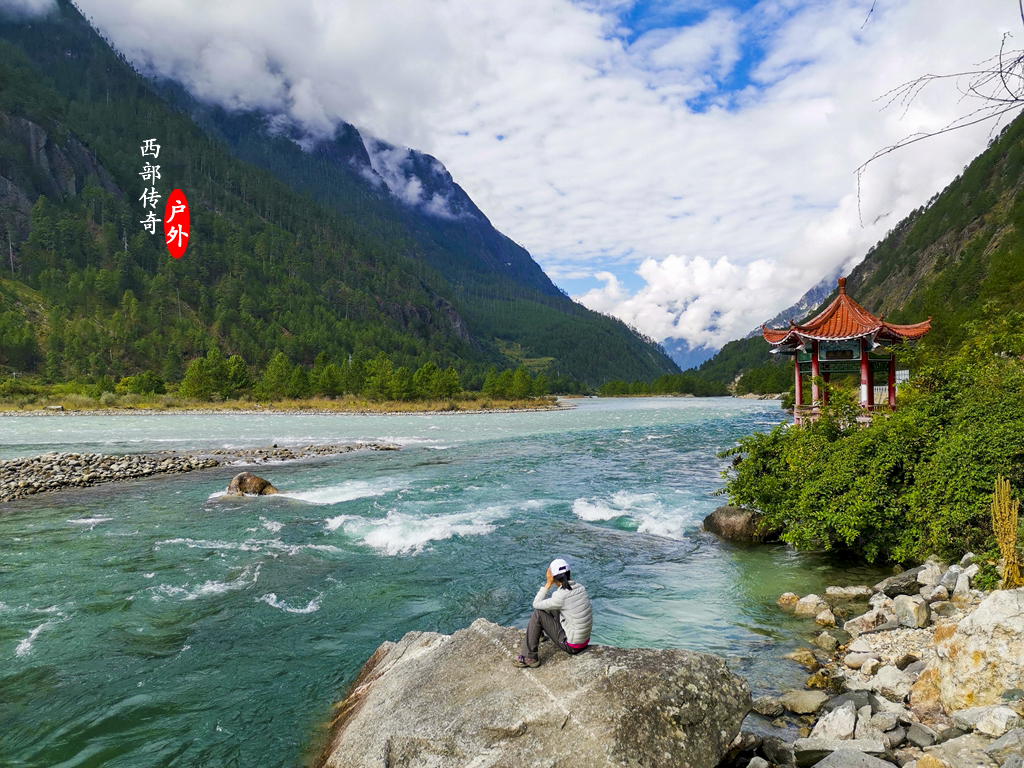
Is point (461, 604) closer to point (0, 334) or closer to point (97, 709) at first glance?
point (97, 709)

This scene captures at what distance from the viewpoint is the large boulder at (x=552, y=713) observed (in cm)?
671

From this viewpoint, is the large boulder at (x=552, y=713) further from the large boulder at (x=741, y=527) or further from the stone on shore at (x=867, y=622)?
the large boulder at (x=741, y=527)

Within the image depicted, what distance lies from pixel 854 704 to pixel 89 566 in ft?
64.4

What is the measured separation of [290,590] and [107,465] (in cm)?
2828

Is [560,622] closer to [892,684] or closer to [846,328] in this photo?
[892,684]

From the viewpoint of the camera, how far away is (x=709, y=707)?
24.3ft

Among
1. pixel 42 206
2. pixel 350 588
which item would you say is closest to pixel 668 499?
pixel 350 588

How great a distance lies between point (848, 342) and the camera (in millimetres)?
26750

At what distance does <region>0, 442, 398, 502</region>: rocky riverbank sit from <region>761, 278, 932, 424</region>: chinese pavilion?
3450 cm

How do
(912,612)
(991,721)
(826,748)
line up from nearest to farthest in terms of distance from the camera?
(991,721) < (826,748) < (912,612)

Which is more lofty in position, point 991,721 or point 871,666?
point 991,721

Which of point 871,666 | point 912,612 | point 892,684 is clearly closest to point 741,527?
point 912,612

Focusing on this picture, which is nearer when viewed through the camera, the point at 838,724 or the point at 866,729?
the point at 866,729

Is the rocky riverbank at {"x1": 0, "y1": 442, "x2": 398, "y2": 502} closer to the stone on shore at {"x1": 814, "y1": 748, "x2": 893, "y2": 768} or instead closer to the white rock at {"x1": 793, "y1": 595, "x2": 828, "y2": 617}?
the white rock at {"x1": 793, "y1": 595, "x2": 828, "y2": 617}
